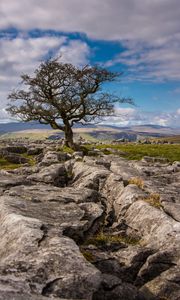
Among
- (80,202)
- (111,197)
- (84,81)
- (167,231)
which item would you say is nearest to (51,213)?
(80,202)

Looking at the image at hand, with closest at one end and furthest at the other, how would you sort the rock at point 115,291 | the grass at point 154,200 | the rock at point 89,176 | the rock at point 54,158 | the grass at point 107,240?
1. the rock at point 115,291
2. the grass at point 107,240
3. the grass at point 154,200
4. the rock at point 89,176
5. the rock at point 54,158

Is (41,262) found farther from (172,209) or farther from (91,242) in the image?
(172,209)

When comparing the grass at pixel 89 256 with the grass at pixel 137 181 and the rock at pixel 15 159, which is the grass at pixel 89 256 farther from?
the rock at pixel 15 159

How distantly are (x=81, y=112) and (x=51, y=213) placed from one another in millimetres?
57099

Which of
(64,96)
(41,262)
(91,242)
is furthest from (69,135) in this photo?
(41,262)

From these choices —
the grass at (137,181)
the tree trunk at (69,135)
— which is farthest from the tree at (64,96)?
the grass at (137,181)

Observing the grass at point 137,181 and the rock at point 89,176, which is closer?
the grass at point 137,181

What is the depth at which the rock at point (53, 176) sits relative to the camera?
3209 cm

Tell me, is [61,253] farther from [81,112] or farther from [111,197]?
[81,112]

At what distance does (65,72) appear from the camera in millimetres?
72688

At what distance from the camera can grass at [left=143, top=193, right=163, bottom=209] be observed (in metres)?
21.3

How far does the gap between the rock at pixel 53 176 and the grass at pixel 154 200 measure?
11.7m

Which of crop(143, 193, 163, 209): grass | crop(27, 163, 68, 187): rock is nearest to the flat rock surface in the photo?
crop(143, 193, 163, 209): grass

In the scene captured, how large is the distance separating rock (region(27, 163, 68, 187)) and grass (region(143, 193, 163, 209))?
1171 cm
